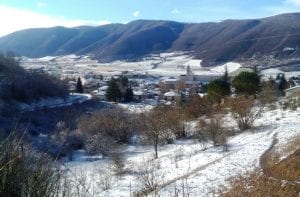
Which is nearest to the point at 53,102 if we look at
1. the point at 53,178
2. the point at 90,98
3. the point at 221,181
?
the point at 90,98

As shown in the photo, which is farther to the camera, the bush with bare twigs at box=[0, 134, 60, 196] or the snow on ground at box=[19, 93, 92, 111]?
the snow on ground at box=[19, 93, 92, 111]

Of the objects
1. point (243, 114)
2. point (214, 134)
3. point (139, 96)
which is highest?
point (243, 114)

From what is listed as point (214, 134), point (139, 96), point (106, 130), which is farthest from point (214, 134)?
point (139, 96)

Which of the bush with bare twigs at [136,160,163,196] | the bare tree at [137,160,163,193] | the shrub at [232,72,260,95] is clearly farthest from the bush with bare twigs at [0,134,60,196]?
the shrub at [232,72,260,95]

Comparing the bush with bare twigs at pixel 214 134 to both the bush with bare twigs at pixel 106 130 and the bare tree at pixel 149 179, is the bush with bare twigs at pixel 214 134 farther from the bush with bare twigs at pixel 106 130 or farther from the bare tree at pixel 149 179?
the bush with bare twigs at pixel 106 130

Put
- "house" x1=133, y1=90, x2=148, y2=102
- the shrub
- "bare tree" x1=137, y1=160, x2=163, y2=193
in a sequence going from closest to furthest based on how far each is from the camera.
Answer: "bare tree" x1=137, y1=160, x2=163, y2=193 < the shrub < "house" x1=133, y1=90, x2=148, y2=102

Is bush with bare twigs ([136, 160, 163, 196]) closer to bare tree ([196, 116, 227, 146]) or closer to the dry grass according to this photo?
the dry grass

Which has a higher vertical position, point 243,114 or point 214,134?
point 243,114

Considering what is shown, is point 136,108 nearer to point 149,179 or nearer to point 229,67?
point 149,179

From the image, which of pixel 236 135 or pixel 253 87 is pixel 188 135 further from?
pixel 253 87
